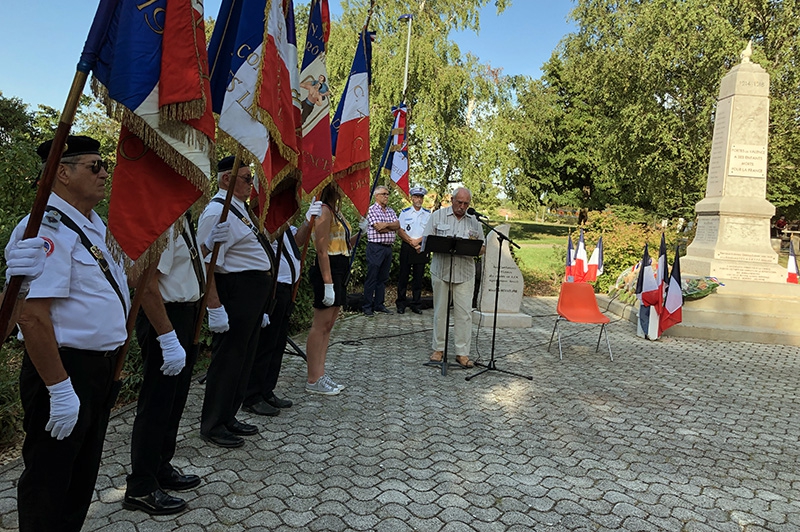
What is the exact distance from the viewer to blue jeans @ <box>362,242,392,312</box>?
968 centimetres

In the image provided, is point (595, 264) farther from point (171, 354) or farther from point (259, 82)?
point (171, 354)

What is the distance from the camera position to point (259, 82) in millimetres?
3271

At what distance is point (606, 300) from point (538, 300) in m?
1.68

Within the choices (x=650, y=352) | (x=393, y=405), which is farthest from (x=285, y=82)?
(x=650, y=352)

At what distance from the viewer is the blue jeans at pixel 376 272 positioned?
31.8 feet

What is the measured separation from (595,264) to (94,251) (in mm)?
12731

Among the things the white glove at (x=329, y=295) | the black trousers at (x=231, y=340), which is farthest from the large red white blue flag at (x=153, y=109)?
the white glove at (x=329, y=295)

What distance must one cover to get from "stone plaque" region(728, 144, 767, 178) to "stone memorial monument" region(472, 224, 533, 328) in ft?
17.3

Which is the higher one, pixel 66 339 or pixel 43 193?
pixel 43 193

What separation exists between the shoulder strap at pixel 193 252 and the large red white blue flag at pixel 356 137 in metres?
1.91

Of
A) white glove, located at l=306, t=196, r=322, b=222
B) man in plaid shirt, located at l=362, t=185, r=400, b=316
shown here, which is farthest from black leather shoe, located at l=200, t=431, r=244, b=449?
man in plaid shirt, located at l=362, t=185, r=400, b=316

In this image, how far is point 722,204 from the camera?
10602 millimetres

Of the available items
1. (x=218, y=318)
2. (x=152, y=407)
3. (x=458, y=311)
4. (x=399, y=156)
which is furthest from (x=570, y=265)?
(x=152, y=407)

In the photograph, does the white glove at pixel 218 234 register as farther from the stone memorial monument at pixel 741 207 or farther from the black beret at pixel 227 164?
the stone memorial monument at pixel 741 207
